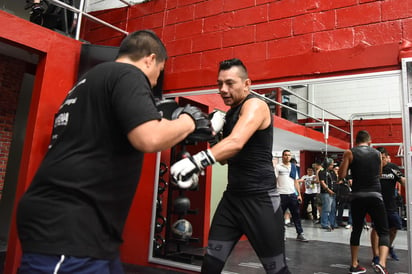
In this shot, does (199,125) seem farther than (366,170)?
No

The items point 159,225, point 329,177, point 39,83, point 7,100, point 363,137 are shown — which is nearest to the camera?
point 39,83

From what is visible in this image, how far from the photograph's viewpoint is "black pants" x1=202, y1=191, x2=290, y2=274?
73.9 inches

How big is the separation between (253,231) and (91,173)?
1.16 metres

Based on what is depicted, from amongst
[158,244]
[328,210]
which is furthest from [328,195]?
[158,244]

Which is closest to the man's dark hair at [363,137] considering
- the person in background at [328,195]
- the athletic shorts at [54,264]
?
the athletic shorts at [54,264]

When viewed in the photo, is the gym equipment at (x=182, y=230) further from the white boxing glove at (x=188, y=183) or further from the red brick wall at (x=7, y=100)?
the red brick wall at (x=7, y=100)

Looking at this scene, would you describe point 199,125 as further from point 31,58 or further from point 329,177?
point 329,177

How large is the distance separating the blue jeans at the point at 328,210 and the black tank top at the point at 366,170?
13.1 ft

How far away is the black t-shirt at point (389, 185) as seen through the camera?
4258 mm

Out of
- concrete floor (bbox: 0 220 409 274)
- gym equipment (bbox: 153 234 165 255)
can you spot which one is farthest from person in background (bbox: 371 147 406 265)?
gym equipment (bbox: 153 234 165 255)

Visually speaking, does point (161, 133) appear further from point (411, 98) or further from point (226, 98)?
point (411, 98)

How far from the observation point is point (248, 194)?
78.1 inches

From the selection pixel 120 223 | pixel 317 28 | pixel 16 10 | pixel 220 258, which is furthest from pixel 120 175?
pixel 16 10

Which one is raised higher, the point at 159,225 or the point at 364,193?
the point at 364,193
